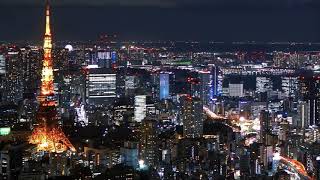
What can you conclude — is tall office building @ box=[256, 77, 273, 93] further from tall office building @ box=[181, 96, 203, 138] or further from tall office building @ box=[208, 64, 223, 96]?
tall office building @ box=[181, 96, 203, 138]

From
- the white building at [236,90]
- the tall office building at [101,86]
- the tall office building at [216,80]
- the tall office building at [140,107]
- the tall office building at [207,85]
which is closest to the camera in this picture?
the tall office building at [140,107]

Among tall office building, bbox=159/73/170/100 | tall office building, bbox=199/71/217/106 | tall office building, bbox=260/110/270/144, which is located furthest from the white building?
tall office building, bbox=260/110/270/144

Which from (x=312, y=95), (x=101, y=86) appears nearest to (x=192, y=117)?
(x=312, y=95)

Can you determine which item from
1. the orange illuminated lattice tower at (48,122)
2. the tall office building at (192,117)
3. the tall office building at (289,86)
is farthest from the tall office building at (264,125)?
the orange illuminated lattice tower at (48,122)

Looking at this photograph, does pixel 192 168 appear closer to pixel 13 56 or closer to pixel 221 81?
pixel 13 56

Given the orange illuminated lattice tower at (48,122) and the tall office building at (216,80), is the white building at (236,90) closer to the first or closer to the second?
the tall office building at (216,80)

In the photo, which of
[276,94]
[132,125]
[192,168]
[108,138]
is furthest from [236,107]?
[192,168]
